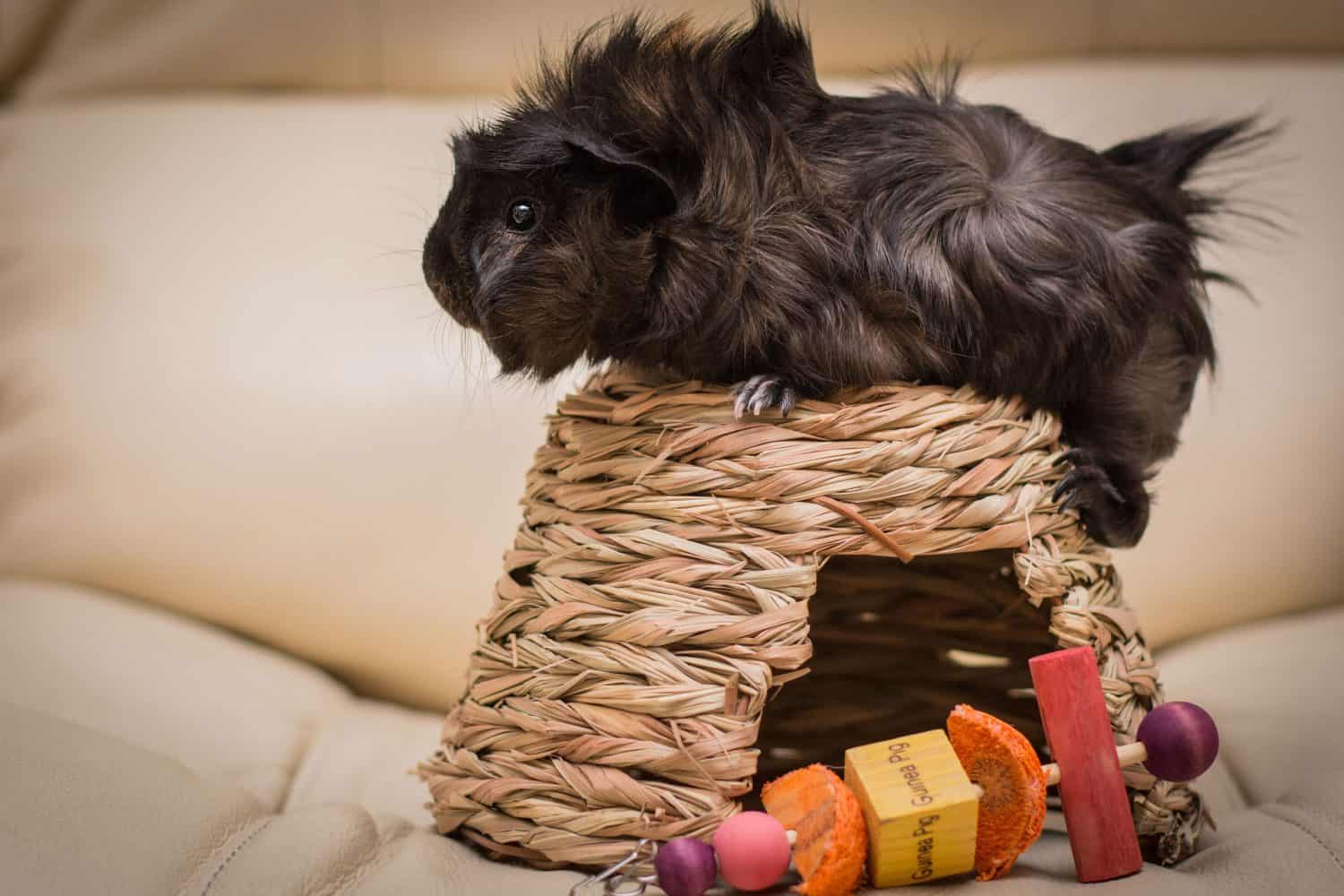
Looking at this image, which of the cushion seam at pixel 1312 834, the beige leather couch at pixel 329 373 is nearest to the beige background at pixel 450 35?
the beige leather couch at pixel 329 373

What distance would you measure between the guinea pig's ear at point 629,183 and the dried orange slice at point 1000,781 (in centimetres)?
36

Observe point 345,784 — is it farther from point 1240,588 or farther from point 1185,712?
point 1240,588

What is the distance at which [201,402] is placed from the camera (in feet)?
4.64

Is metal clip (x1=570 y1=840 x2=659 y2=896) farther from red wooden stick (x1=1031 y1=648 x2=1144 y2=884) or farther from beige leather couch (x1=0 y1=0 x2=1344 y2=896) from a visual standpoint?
beige leather couch (x1=0 y1=0 x2=1344 y2=896)

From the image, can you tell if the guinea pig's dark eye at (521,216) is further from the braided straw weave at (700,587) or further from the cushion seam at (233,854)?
the cushion seam at (233,854)

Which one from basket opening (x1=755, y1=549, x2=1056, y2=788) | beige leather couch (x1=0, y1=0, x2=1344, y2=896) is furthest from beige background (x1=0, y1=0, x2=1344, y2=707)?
basket opening (x1=755, y1=549, x2=1056, y2=788)

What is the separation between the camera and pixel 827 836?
66cm

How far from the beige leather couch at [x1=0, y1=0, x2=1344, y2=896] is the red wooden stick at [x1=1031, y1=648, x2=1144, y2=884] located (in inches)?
18.1

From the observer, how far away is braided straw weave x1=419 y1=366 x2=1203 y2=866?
711 mm

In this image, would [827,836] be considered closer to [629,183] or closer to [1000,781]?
[1000,781]

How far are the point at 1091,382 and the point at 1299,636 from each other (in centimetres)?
57

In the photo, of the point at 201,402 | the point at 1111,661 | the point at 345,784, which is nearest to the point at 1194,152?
the point at 1111,661

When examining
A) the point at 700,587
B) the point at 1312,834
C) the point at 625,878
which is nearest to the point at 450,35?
the point at 700,587

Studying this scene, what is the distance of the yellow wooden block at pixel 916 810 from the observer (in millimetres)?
653
